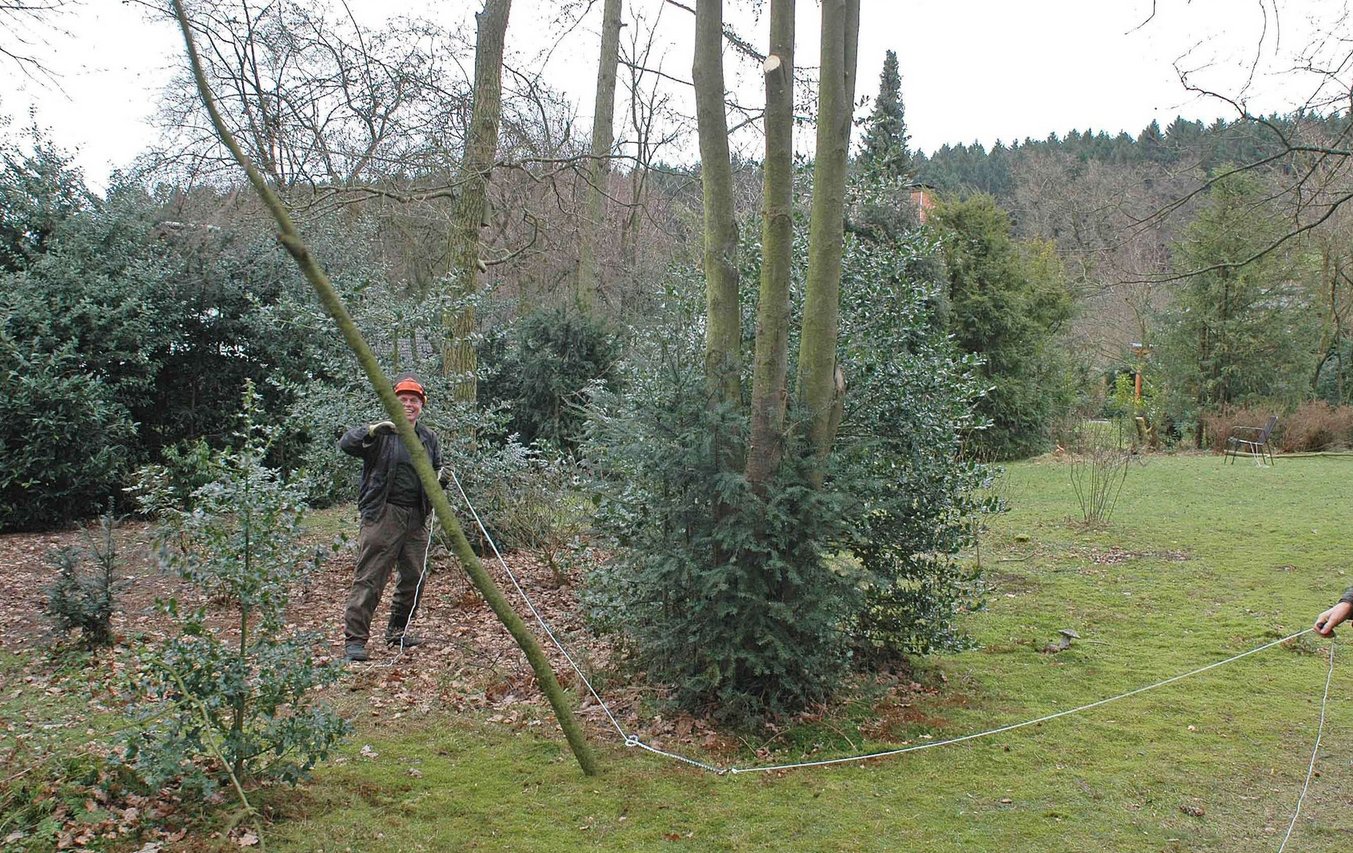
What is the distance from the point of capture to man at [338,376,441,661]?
6.05 meters

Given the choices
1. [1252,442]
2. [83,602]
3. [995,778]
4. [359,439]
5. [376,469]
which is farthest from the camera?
[1252,442]

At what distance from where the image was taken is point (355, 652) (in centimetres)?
595

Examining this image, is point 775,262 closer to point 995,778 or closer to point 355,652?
point 995,778

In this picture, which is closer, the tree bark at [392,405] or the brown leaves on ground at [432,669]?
the tree bark at [392,405]

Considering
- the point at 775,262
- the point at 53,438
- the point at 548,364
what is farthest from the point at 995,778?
the point at 548,364

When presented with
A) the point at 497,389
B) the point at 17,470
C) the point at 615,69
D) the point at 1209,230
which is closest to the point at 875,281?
the point at 17,470

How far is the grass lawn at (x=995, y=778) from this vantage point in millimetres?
3789

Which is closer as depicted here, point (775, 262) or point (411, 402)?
point (775, 262)

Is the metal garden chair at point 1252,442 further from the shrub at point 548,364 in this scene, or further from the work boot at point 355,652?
the work boot at point 355,652

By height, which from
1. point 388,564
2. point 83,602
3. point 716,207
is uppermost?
point 716,207

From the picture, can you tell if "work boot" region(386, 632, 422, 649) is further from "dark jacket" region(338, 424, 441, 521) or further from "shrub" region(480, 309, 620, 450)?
"shrub" region(480, 309, 620, 450)

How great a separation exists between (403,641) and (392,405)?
336 centimetres

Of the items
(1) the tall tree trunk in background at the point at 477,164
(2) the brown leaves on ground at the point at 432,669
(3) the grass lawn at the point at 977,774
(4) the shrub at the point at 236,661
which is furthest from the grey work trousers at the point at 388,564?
(1) the tall tree trunk in background at the point at 477,164

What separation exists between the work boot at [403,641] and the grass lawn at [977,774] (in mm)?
855
